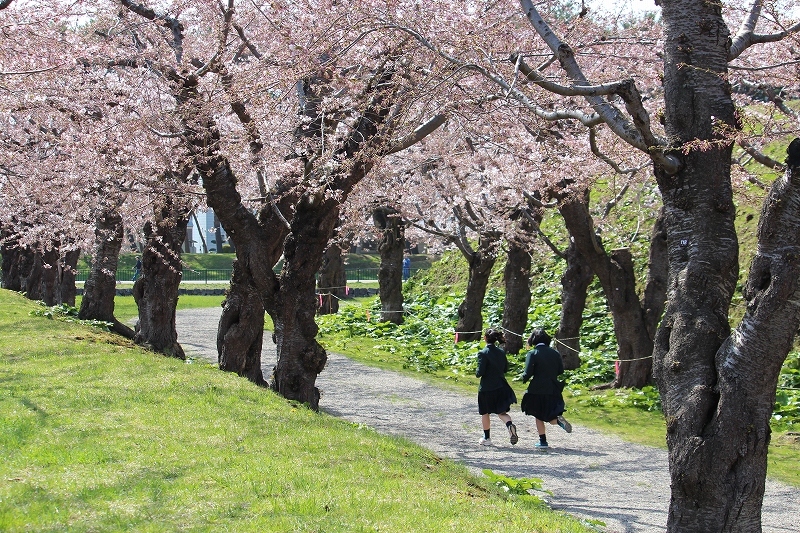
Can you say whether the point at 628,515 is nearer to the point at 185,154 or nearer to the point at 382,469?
the point at 382,469

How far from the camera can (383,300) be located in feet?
93.7

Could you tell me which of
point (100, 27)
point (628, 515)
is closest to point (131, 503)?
point (628, 515)

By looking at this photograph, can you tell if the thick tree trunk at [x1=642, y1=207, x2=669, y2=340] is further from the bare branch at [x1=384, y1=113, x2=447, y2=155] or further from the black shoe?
the bare branch at [x1=384, y1=113, x2=447, y2=155]

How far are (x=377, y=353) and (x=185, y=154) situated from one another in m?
10.9

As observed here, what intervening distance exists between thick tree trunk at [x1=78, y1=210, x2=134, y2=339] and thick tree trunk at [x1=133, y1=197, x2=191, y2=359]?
2.07 m

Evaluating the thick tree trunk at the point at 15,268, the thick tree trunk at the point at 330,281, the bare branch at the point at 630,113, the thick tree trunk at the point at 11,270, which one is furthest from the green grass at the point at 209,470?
the thick tree trunk at the point at 11,270

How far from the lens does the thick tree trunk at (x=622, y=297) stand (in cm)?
1568

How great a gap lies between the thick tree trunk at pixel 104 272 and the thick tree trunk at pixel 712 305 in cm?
1462

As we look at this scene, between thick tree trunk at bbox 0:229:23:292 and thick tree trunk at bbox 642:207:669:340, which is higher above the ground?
thick tree trunk at bbox 642:207:669:340

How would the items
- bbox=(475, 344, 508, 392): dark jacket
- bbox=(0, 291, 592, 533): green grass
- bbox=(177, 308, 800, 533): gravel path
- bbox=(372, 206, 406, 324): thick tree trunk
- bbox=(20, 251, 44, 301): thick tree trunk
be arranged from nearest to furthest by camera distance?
bbox=(0, 291, 592, 533): green grass < bbox=(177, 308, 800, 533): gravel path < bbox=(475, 344, 508, 392): dark jacket < bbox=(372, 206, 406, 324): thick tree trunk < bbox=(20, 251, 44, 301): thick tree trunk

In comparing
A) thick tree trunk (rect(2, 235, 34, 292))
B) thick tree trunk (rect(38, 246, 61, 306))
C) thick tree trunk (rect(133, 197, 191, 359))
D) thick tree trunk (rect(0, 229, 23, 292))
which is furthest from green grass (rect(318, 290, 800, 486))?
thick tree trunk (rect(0, 229, 23, 292))

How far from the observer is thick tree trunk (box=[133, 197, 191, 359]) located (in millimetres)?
16891

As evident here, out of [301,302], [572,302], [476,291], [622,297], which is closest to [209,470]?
[301,302]

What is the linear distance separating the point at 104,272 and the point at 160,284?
3754 millimetres
